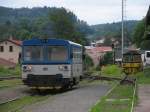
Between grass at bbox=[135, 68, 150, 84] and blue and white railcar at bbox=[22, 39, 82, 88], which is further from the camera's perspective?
grass at bbox=[135, 68, 150, 84]

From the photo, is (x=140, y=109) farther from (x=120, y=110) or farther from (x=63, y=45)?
(x=63, y=45)

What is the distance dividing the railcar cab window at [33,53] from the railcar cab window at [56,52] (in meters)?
0.49

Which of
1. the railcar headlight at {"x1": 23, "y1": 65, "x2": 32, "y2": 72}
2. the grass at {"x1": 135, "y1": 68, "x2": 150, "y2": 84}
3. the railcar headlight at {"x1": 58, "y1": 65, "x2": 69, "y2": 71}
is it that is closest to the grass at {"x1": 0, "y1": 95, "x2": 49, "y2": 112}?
the railcar headlight at {"x1": 23, "y1": 65, "x2": 32, "y2": 72}

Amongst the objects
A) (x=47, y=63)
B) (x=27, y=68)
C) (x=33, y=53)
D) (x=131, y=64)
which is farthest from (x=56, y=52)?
(x=131, y=64)

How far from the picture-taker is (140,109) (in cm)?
1759

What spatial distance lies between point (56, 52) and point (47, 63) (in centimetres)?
91

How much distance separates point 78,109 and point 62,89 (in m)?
12.6

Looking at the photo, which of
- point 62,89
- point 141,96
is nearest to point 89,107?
point 141,96

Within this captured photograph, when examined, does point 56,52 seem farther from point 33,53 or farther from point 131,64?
point 131,64

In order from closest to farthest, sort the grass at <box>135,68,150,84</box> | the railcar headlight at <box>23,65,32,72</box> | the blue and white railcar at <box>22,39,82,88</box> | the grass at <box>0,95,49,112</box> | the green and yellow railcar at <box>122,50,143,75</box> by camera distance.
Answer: the grass at <box>0,95,49,112</box> < the blue and white railcar at <box>22,39,82,88</box> < the railcar headlight at <box>23,65,32,72</box> < the grass at <box>135,68,150,84</box> < the green and yellow railcar at <box>122,50,143,75</box>

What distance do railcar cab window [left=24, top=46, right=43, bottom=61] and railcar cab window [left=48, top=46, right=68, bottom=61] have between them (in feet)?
1.62

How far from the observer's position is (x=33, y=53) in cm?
2886

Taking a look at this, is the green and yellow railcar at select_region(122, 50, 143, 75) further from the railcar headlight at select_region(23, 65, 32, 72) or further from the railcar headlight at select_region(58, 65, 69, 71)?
the railcar headlight at select_region(23, 65, 32, 72)

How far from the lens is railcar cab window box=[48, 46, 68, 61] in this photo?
28.6 m
